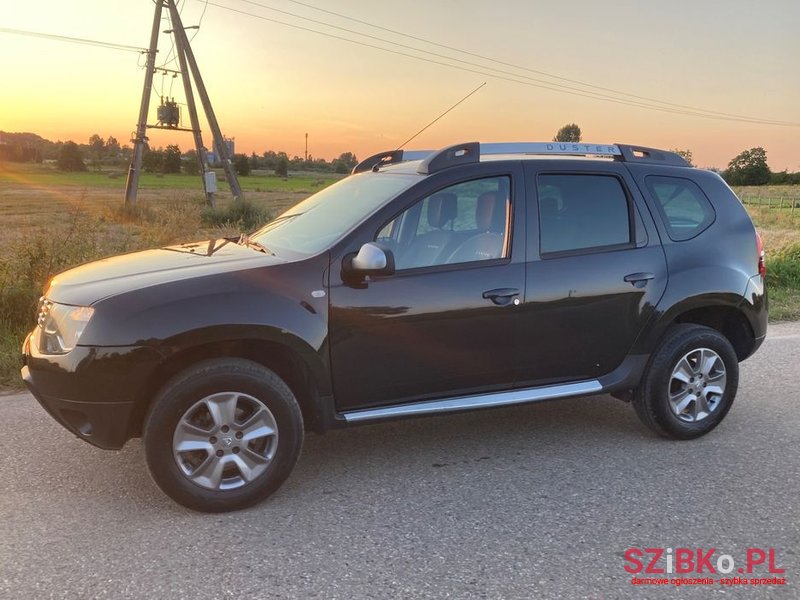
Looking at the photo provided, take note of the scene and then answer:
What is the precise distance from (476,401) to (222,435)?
141 centimetres

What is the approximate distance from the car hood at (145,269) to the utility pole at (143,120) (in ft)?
52.9

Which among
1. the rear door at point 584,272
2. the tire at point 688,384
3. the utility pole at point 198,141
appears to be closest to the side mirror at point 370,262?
the rear door at point 584,272

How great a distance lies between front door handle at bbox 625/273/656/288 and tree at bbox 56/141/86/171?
67742mm

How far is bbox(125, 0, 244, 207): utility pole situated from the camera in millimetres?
18969

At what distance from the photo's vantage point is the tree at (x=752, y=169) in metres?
104

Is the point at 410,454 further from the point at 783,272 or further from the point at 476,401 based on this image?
the point at 783,272

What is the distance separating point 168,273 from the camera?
3.43m

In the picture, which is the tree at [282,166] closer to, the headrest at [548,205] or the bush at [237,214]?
the bush at [237,214]

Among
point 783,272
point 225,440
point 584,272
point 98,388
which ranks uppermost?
point 584,272

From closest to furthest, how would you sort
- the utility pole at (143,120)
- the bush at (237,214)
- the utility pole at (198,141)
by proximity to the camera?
the utility pole at (143,120), the bush at (237,214), the utility pole at (198,141)

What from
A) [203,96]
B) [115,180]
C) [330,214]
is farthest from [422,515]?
[115,180]

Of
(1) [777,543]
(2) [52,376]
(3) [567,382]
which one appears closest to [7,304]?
(2) [52,376]

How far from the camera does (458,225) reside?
3930mm

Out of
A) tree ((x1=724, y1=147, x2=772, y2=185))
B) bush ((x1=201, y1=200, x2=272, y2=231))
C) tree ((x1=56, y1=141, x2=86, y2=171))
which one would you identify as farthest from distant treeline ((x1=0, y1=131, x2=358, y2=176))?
tree ((x1=724, y1=147, x2=772, y2=185))
